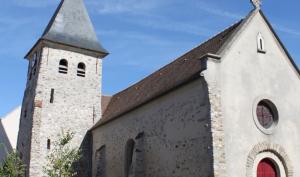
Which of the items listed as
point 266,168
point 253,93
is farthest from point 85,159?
point 253,93

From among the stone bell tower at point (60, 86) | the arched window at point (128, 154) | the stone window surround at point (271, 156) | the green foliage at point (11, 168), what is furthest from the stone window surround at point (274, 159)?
the stone bell tower at point (60, 86)

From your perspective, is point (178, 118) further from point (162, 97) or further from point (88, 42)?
point (88, 42)

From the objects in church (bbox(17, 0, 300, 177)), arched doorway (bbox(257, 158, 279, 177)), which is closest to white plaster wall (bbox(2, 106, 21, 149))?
church (bbox(17, 0, 300, 177))

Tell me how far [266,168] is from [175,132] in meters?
3.39

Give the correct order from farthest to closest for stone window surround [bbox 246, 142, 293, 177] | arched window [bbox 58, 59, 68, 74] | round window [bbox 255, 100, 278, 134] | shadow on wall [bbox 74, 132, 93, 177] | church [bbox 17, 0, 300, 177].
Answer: arched window [bbox 58, 59, 68, 74] < shadow on wall [bbox 74, 132, 93, 177] < round window [bbox 255, 100, 278, 134] < stone window surround [bbox 246, 142, 293, 177] < church [bbox 17, 0, 300, 177]

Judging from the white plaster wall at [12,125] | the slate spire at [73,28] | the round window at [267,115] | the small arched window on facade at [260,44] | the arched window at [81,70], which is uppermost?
the slate spire at [73,28]

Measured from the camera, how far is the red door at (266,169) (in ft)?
40.5

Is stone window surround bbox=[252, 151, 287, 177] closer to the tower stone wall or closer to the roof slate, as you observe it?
the roof slate

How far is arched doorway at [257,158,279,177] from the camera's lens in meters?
12.4

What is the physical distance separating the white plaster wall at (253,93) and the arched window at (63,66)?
12.1 meters

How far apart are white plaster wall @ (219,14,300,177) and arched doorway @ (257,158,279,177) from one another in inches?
27.7

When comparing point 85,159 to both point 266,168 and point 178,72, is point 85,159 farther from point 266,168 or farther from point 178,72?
point 266,168

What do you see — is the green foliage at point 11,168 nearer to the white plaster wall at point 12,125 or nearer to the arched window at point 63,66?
the arched window at point 63,66

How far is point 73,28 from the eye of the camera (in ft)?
76.4
